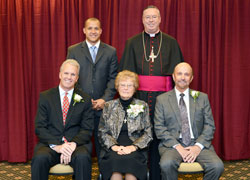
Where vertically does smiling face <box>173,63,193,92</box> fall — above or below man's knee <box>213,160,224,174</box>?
above

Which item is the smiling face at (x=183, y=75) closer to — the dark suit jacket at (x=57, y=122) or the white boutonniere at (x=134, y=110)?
the white boutonniere at (x=134, y=110)

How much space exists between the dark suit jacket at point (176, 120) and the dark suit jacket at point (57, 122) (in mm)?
840

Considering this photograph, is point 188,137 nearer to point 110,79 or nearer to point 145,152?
point 145,152

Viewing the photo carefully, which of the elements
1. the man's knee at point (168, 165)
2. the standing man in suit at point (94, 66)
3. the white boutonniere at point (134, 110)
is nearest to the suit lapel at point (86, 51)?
the standing man in suit at point (94, 66)

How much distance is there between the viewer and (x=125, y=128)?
12.5 ft

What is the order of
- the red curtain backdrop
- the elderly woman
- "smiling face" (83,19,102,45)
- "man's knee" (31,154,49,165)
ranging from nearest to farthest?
"man's knee" (31,154,49,165) < the elderly woman < "smiling face" (83,19,102,45) < the red curtain backdrop

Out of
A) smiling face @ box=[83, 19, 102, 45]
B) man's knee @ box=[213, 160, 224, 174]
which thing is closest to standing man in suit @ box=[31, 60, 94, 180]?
smiling face @ box=[83, 19, 102, 45]

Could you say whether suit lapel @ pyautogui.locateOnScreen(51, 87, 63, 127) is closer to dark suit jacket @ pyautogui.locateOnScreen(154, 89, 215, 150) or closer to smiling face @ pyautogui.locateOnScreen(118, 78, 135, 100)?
smiling face @ pyautogui.locateOnScreen(118, 78, 135, 100)

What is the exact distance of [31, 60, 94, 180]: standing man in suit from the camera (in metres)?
3.44

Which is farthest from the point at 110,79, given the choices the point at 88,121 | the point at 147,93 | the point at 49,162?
the point at 49,162

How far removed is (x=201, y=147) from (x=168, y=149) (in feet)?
1.21

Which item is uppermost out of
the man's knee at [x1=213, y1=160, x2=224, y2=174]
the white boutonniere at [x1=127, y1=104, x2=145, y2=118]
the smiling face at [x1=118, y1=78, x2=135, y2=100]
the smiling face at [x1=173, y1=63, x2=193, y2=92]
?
the smiling face at [x1=173, y1=63, x2=193, y2=92]

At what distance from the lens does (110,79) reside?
4457 mm

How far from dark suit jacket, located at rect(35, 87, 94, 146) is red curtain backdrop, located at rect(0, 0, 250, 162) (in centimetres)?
154
